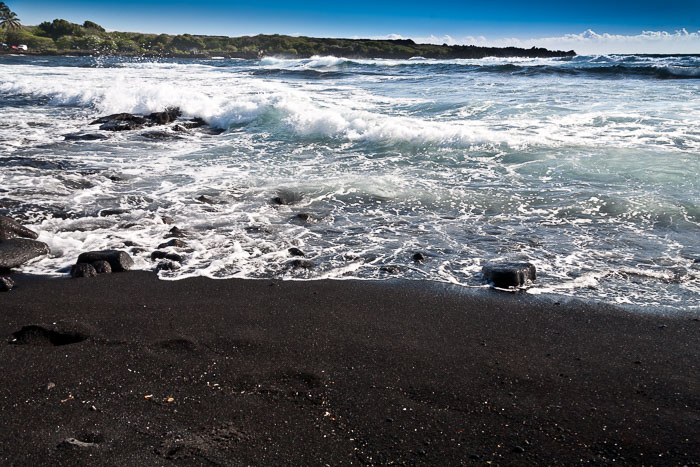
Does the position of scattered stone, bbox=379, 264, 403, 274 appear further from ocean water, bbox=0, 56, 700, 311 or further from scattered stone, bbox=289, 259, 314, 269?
scattered stone, bbox=289, 259, 314, 269

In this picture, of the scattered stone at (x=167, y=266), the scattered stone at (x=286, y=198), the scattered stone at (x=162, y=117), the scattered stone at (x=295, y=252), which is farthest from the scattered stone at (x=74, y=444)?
the scattered stone at (x=162, y=117)

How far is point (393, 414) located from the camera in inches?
111

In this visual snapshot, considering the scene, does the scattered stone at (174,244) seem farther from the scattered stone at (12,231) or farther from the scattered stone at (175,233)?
the scattered stone at (12,231)

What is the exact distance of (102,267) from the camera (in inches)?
191

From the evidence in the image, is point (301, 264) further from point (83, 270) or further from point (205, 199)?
point (205, 199)

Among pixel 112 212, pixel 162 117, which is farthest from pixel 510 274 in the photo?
pixel 162 117

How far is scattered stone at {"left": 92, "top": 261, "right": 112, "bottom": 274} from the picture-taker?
484cm

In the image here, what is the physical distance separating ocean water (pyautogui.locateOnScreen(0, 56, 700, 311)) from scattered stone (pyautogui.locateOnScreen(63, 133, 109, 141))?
11.3 inches

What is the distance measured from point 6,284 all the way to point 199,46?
94.1 metres

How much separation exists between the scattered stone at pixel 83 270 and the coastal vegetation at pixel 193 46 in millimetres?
72168

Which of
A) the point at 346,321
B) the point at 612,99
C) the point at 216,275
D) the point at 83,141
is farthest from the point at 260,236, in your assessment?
the point at 612,99

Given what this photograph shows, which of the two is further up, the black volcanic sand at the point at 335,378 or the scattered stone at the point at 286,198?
the scattered stone at the point at 286,198

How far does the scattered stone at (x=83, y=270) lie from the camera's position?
4.76 metres

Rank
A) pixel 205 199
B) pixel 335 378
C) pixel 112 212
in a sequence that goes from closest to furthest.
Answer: pixel 335 378, pixel 112 212, pixel 205 199
